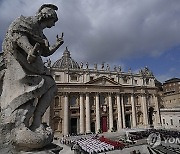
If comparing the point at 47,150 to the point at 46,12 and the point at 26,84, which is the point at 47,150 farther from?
the point at 46,12

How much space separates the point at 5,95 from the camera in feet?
11.0

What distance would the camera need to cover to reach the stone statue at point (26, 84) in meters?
3.04

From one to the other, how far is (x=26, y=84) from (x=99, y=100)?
41092 mm

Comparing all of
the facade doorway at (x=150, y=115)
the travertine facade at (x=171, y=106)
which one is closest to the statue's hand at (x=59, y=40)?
the travertine facade at (x=171, y=106)

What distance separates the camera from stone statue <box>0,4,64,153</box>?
3.04 meters

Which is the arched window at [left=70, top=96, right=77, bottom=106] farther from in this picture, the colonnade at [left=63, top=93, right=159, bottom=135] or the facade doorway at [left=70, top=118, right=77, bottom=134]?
the facade doorway at [left=70, top=118, right=77, bottom=134]

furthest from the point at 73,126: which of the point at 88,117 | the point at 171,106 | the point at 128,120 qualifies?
the point at 171,106

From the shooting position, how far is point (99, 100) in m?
44.0

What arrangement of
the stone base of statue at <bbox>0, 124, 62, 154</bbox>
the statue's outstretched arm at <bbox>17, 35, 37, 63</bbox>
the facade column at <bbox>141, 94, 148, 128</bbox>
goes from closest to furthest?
the stone base of statue at <bbox>0, 124, 62, 154</bbox>
the statue's outstretched arm at <bbox>17, 35, 37, 63</bbox>
the facade column at <bbox>141, 94, 148, 128</bbox>

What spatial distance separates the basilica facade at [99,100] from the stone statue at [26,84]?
120ft

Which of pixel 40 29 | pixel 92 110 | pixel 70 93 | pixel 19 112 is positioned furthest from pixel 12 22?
pixel 92 110

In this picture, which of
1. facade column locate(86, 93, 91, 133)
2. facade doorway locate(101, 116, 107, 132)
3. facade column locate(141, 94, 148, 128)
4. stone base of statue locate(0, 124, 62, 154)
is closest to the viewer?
stone base of statue locate(0, 124, 62, 154)

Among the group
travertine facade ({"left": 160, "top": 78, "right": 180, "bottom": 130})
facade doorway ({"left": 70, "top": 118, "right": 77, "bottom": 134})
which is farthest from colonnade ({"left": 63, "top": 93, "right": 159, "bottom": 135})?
travertine facade ({"left": 160, "top": 78, "right": 180, "bottom": 130})

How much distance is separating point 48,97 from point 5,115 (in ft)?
2.68
